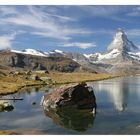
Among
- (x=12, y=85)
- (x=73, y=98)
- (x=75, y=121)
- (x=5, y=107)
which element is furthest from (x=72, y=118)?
(x=12, y=85)

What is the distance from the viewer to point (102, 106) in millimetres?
66438

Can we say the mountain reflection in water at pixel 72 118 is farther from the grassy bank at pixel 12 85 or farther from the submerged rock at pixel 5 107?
the grassy bank at pixel 12 85

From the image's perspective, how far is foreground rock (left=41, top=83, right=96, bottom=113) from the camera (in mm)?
62656

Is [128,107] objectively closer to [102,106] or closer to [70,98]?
[102,106]

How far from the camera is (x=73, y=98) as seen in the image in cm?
6300

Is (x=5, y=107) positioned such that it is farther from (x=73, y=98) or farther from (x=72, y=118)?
(x=72, y=118)

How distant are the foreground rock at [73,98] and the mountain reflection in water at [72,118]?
5.84 feet

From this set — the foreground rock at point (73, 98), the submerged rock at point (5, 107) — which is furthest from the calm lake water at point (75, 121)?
the foreground rock at point (73, 98)

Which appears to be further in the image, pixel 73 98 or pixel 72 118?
pixel 73 98

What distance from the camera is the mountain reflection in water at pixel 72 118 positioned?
5023 cm

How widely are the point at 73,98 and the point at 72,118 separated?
7964 mm
